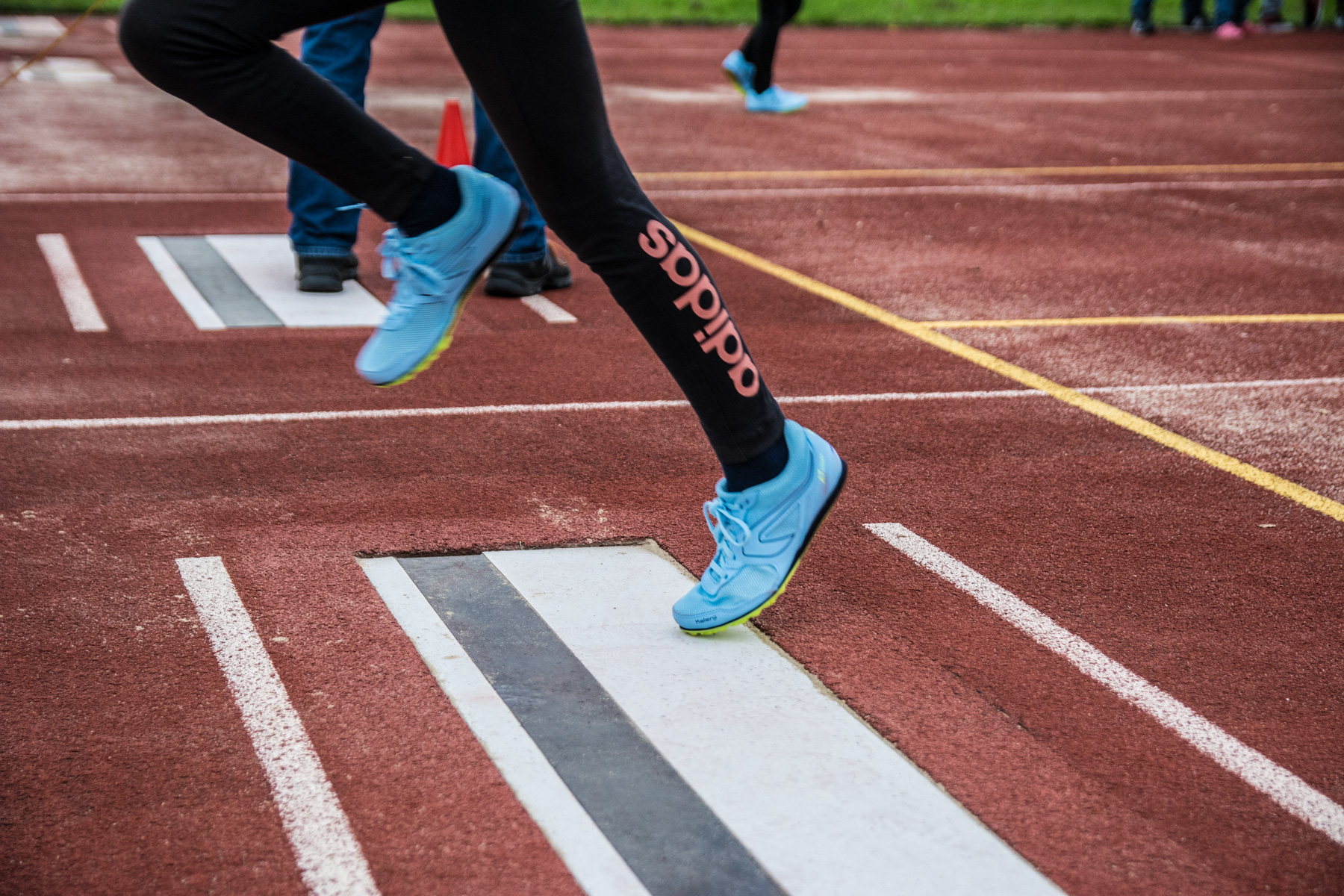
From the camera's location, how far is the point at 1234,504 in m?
3.55

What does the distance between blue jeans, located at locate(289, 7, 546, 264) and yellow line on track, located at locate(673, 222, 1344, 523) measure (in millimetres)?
1292

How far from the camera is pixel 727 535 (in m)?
2.57

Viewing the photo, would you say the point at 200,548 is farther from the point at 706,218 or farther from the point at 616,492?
the point at 706,218

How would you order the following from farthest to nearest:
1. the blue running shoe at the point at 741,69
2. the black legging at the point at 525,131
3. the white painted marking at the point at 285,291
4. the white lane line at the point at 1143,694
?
the blue running shoe at the point at 741,69, the white painted marking at the point at 285,291, the white lane line at the point at 1143,694, the black legging at the point at 525,131

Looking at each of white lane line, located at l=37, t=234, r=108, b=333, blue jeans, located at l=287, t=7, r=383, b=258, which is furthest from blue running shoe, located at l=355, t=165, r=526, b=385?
white lane line, located at l=37, t=234, r=108, b=333

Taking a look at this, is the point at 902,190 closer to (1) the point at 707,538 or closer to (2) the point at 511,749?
(1) the point at 707,538

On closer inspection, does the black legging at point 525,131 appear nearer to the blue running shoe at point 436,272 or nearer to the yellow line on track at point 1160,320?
the blue running shoe at point 436,272

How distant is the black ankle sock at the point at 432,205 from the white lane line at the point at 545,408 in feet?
5.88

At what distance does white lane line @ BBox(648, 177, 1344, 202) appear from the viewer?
8.20 m

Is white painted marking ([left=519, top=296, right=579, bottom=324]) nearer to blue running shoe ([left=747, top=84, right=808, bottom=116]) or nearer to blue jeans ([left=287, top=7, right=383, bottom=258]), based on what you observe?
blue jeans ([left=287, top=7, right=383, bottom=258])

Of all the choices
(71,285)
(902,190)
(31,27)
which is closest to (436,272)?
(71,285)

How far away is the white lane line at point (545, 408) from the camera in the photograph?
13.0 ft

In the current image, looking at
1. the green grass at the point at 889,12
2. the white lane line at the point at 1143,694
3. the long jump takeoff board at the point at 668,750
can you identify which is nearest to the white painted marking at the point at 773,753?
the long jump takeoff board at the point at 668,750

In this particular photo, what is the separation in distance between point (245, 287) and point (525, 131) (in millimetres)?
3903
